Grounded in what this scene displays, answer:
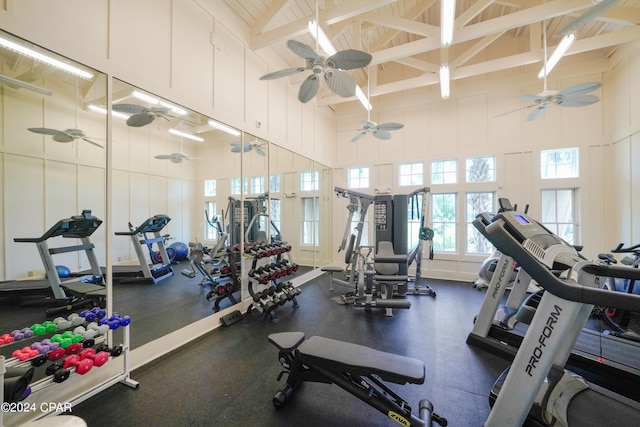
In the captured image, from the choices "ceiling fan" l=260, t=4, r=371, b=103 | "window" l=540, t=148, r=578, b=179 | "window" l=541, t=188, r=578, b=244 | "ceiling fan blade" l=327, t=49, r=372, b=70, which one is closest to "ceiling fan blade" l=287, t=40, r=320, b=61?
"ceiling fan" l=260, t=4, r=371, b=103

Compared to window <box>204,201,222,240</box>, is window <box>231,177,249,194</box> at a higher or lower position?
higher

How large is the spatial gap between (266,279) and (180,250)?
1324mm

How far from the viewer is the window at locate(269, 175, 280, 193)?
186 inches

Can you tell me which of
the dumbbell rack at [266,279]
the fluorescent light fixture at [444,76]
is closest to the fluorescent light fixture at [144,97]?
the dumbbell rack at [266,279]

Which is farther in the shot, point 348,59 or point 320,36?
point 320,36

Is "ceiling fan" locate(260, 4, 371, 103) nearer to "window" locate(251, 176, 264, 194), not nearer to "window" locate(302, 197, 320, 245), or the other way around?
"window" locate(251, 176, 264, 194)

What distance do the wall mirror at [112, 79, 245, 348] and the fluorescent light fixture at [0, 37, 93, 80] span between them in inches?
9.9

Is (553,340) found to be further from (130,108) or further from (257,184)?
(257,184)

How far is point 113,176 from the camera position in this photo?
242 cm

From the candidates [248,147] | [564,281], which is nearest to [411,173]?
[248,147]

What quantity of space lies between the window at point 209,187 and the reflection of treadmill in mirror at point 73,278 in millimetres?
1499

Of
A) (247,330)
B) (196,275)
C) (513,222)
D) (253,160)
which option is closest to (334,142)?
(253,160)

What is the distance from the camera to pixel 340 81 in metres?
3.05

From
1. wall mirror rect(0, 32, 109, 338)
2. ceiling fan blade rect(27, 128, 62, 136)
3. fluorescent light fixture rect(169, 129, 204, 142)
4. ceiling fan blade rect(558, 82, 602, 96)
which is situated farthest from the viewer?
ceiling fan blade rect(558, 82, 602, 96)
